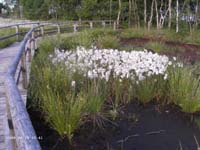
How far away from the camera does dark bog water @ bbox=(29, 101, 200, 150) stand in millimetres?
4941

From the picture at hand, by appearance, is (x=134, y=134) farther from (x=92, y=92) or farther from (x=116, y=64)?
(x=116, y=64)

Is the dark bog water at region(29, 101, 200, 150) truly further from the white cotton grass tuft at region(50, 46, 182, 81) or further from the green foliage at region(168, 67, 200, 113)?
the white cotton grass tuft at region(50, 46, 182, 81)

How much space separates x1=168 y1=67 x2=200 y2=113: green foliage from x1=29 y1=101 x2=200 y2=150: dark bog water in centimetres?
25

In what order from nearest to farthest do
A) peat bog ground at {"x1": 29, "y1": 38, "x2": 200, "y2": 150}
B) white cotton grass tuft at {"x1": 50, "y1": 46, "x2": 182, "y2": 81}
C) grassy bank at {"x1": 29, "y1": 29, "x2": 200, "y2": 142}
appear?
grassy bank at {"x1": 29, "y1": 29, "x2": 200, "y2": 142} → peat bog ground at {"x1": 29, "y1": 38, "x2": 200, "y2": 150} → white cotton grass tuft at {"x1": 50, "y1": 46, "x2": 182, "y2": 81}

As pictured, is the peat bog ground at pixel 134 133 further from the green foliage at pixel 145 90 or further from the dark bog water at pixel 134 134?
the green foliage at pixel 145 90

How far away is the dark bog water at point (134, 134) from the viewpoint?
16.2 ft

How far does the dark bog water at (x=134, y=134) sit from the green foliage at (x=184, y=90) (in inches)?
9.7

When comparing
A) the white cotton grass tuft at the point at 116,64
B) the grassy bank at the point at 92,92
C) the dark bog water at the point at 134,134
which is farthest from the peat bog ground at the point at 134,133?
the white cotton grass tuft at the point at 116,64

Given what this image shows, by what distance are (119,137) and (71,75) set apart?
1.60m

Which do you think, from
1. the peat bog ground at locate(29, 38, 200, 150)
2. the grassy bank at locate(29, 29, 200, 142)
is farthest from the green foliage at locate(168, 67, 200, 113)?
the peat bog ground at locate(29, 38, 200, 150)

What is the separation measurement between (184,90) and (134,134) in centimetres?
157

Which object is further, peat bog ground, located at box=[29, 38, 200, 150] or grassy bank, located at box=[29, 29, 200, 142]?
peat bog ground, located at box=[29, 38, 200, 150]

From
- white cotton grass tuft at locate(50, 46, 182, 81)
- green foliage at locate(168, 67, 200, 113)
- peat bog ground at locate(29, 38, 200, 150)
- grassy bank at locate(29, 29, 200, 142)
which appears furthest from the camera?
white cotton grass tuft at locate(50, 46, 182, 81)

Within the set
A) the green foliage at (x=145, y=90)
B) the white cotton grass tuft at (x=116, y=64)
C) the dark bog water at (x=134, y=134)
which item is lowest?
the dark bog water at (x=134, y=134)
